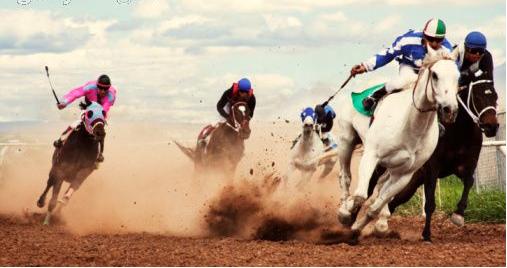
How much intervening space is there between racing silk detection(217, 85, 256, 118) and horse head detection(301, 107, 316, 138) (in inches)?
69.2

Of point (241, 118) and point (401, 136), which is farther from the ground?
point (241, 118)

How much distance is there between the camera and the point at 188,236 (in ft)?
43.7

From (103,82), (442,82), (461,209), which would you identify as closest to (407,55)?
(442,82)

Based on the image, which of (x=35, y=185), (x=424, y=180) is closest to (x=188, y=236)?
(x=424, y=180)

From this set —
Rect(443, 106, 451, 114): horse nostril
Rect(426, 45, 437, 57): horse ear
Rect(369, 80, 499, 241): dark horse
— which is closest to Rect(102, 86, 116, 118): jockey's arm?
Rect(369, 80, 499, 241): dark horse

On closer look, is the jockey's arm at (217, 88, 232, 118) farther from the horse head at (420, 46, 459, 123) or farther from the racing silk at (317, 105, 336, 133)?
the horse head at (420, 46, 459, 123)

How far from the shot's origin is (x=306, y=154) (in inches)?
731

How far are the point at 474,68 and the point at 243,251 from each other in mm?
3316

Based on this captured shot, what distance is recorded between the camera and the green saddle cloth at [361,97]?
1232cm

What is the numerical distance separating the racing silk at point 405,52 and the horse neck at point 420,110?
83 centimetres

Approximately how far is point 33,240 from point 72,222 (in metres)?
2.77

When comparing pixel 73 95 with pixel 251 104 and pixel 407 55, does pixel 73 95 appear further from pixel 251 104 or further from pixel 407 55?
pixel 407 55

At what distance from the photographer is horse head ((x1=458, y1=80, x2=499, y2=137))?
37.8ft

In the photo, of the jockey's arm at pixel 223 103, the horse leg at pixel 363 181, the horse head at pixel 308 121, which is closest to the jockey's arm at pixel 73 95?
the jockey's arm at pixel 223 103
